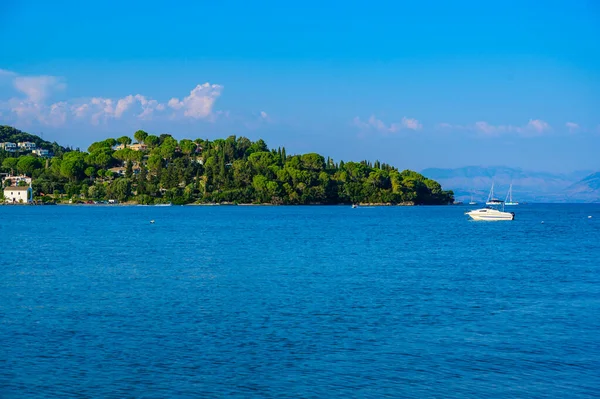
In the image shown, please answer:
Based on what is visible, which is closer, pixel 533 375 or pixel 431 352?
pixel 533 375

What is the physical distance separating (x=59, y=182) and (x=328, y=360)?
18819cm

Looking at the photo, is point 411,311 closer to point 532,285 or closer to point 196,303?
point 196,303

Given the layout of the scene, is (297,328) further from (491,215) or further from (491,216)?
(491,215)

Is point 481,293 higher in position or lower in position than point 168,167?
lower

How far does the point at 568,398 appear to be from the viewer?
A: 584 inches

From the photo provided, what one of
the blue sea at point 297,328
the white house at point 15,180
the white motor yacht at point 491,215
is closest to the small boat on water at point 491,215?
the white motor yacht at point 491,215

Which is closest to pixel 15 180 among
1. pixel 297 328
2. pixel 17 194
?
pixel 17 194

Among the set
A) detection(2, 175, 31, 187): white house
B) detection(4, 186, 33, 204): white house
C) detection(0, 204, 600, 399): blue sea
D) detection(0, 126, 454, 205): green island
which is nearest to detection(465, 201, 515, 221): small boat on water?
detection(0, 204, 600, 399): blue sea

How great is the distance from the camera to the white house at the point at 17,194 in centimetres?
18362

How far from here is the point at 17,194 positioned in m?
185

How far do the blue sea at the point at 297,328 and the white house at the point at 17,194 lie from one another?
15231 centimetres

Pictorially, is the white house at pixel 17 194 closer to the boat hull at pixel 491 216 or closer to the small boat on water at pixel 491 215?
the small boat on water at pixel 491 215

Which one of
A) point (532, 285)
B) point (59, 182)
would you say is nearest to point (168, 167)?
point (59, 182)

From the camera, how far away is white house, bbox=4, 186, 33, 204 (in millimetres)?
183625
